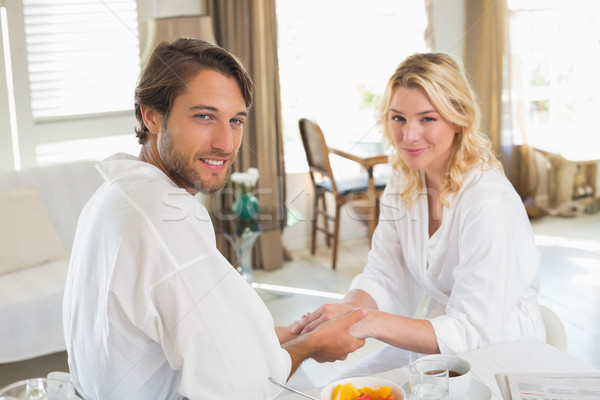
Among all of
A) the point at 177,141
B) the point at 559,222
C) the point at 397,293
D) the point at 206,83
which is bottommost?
the point at 559,222

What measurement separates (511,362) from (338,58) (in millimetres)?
3429

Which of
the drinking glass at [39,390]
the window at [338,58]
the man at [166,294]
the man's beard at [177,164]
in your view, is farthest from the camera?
the window at [338,58]

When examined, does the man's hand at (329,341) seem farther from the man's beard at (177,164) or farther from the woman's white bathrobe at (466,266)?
the man's beard at (177,164)

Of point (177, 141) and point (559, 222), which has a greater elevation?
point (177, 141)

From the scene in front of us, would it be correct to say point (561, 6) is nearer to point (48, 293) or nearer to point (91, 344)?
point (48, 293)

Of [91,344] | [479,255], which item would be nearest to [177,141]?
[91,344]

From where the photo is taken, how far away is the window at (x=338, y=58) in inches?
167

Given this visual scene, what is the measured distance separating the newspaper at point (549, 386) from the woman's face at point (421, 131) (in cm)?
69

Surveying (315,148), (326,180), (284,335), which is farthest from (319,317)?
(326,180)

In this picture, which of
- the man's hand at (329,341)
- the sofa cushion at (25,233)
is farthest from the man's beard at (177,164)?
the sofa cushion at (25,233)

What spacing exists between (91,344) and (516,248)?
92 cm

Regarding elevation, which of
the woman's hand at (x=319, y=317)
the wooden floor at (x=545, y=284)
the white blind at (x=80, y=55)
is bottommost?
the wooden floor at (x=545, y=284)

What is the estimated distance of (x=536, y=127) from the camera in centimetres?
479

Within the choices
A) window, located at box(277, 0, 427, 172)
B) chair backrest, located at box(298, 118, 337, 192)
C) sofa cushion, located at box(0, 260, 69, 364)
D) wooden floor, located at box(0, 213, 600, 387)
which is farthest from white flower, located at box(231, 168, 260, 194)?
sofa cushion, located at box(0, 260, 69, 364)
